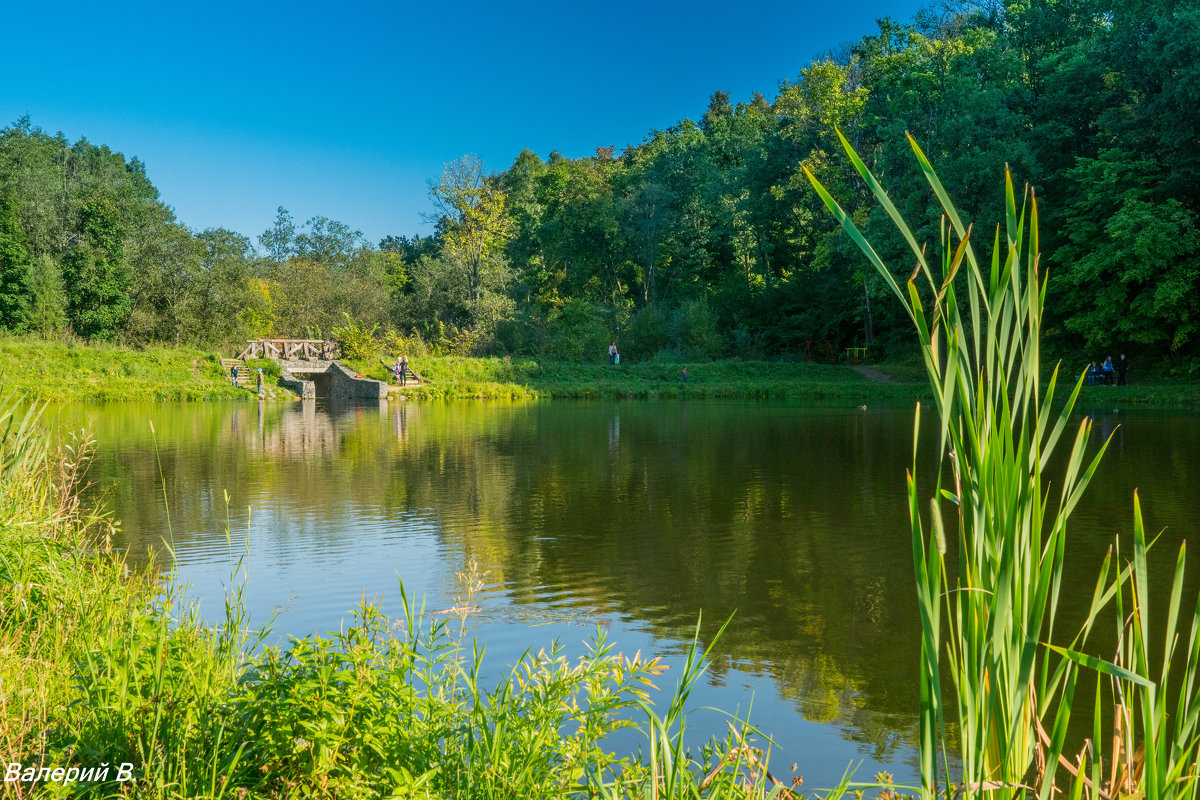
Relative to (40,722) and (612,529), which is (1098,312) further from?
(40,722)

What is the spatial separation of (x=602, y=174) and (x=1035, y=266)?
68477 millimetres

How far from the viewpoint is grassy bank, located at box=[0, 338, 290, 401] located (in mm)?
33938

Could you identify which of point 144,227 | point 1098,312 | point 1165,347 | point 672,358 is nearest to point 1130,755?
point 1098,312

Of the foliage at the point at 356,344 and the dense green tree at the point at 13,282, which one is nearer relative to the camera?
the foliage at the point at 356,344

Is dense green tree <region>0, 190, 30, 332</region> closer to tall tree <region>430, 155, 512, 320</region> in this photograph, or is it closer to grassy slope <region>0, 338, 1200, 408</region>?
grassy slope <region>0, 338, 1200, 408</region>

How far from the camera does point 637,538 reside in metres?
9.37

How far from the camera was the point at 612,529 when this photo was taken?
9.83 m

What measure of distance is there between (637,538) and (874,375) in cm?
3356

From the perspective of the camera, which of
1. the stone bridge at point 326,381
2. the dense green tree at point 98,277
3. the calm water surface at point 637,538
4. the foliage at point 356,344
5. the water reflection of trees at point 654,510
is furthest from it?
the dense green tree at point 98,277

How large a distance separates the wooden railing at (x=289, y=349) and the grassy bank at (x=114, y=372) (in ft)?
6.66

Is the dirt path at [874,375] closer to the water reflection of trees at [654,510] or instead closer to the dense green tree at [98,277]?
the water reflection of trees at [654,510]

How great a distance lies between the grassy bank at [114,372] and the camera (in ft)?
111

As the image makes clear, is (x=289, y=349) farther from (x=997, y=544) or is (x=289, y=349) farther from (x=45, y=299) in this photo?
(x=997, y=544)

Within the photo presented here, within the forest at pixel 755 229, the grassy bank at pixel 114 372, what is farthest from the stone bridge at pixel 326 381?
the forest at pixel 755 229
